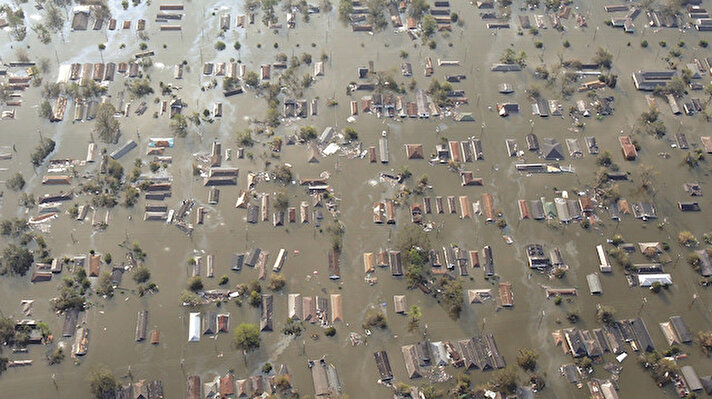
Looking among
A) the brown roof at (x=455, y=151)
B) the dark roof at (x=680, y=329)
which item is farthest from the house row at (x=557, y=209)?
the dark roof at (x=680, y=329)

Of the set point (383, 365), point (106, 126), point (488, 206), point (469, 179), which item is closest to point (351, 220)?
point (469, 179)

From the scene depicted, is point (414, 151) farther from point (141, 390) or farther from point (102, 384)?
point (102, 384)

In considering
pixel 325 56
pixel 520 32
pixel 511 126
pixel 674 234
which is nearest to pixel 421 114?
pixel 511 126

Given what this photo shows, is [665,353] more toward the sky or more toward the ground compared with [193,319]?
more toward the ground

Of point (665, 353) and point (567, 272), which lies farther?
point (567, 272)

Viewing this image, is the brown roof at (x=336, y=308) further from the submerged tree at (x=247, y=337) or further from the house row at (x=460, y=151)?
the house row at (x=460, y=151)

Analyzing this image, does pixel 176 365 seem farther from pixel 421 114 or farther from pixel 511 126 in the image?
pixel 511 126

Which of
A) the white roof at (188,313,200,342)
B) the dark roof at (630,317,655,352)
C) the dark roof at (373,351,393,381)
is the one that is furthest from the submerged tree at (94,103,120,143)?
the dark roof at (630,317,655,352)

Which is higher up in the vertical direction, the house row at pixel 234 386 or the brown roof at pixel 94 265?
the brown roof at pixel 94 265
